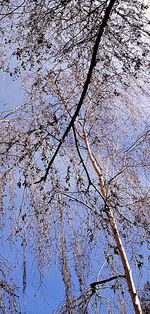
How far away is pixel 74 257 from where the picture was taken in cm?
310

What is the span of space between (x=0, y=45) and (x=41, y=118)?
0.63 m

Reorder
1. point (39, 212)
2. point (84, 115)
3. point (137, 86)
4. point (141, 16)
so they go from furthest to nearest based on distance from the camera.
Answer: point (84, 115), point (39, 212), point (137, 86), point (141, 16)

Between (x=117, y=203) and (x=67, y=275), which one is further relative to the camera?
(x=117, y=203)

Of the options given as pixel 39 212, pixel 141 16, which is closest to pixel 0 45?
pixel 141 16

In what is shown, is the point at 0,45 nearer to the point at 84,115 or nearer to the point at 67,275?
the point at 84,115

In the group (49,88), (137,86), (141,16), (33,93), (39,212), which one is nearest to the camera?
(141,16)

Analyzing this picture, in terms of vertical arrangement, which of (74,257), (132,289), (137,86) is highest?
(137,86)

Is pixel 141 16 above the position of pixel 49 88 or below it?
below

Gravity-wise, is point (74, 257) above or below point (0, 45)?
below

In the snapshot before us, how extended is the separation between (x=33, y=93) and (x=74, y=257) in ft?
4.15

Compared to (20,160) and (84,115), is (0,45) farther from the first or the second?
(84,115)

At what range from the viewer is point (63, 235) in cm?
303

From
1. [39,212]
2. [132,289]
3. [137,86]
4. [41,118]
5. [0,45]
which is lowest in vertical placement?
[132,289]

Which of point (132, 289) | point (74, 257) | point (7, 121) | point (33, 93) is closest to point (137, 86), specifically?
point (33, 93)
